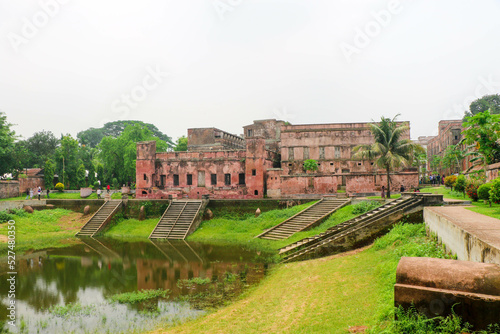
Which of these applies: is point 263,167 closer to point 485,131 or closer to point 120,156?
point 485,131

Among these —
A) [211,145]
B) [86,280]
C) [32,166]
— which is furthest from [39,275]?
[32,166]

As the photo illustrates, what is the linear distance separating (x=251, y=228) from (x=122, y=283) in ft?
35.5

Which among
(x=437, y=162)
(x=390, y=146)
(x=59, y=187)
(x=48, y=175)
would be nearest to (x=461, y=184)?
(x=390, y=146)

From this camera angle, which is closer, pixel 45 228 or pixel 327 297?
pixel 327 297

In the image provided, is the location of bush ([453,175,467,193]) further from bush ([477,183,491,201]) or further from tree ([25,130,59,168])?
tree ([25,130,59,168])

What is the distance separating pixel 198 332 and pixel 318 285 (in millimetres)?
4087

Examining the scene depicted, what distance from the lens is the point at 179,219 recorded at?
24953 mm

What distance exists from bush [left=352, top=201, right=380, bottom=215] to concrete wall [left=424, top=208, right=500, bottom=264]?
8.21m

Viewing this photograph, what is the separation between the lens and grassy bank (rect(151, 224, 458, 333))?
740 cm

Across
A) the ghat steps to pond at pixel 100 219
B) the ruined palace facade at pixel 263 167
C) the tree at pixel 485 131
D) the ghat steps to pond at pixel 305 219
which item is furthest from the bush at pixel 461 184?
the ghat steps to pond at pixel 100 219

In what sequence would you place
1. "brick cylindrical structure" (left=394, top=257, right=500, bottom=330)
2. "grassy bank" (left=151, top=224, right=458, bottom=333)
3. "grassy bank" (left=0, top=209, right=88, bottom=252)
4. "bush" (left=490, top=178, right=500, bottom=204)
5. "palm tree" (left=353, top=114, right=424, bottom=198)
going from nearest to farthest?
"brick cylindrical structure" (left=394, top=257, right=500, bottom=330)
"grassy bank" (left=151, top=224, right=458, bottom=333)
"bush" (left=490, top=178, right=500, bottom=204)
"grassy bank" (left=0, top=209, right=88, bottom=252)
"palm tree" (left=353, top=114, right=424, bottom=198)

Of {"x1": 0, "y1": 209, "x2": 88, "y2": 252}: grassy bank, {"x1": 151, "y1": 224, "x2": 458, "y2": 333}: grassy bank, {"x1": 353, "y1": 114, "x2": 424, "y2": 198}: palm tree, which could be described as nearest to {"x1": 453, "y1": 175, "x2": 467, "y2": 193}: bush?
{"x1": 353, "y1": 114, "x2": 424, "y2": 198}: palm tree

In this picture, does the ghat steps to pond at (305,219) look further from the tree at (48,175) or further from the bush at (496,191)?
the tree at (48,175)

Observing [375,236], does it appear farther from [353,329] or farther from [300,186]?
[300,186]
